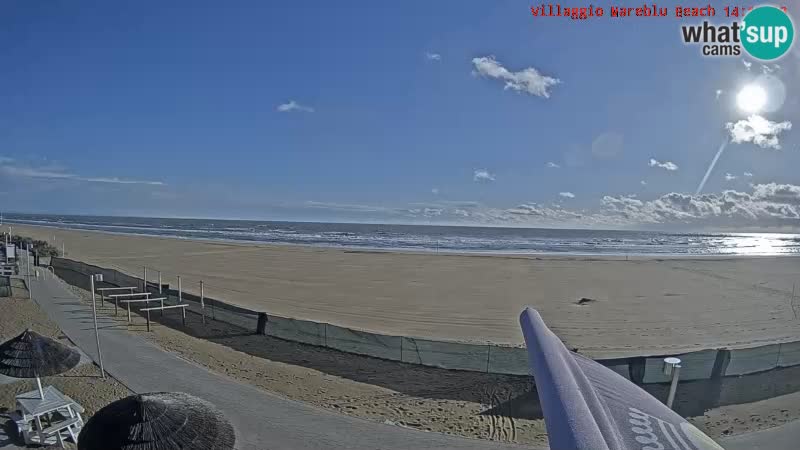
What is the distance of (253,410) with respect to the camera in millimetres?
7414

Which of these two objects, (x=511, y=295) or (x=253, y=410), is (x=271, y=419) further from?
(x=511, y=295)

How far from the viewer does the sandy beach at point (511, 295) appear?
44.6 ft

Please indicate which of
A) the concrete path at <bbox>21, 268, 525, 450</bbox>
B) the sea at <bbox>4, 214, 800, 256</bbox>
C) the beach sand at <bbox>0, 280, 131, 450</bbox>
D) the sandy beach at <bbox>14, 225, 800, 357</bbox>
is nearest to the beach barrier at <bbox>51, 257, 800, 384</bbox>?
the concrete path at <bbox>21, 268, 525, 450</bbox>

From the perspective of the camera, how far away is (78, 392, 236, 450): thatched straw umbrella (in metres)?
3.99

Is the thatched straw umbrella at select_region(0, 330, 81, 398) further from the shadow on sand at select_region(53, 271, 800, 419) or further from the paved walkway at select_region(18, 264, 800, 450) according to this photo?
the shadow on sand at select_region(53, 271, 800, 419)

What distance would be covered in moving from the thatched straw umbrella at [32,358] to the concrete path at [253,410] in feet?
6.36

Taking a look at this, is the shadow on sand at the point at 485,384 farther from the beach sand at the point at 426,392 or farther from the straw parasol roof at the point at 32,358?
the straw parasol roof at the point at 32,358

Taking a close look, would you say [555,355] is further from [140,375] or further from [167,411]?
[140,375]

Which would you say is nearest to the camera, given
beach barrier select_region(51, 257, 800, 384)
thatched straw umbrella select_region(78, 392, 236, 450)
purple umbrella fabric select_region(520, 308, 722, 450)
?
purple umbrella fabric select_region(520, 308, 722, 450)

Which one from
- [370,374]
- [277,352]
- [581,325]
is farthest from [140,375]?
[581,325]

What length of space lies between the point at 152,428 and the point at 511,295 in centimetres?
1804

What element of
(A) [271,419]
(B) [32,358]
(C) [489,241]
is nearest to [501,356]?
(A) [271,419]

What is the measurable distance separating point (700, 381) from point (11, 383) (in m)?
14.1

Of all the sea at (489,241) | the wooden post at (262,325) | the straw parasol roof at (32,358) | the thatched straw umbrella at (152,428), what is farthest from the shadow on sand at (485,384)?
the sea at (489,241)
